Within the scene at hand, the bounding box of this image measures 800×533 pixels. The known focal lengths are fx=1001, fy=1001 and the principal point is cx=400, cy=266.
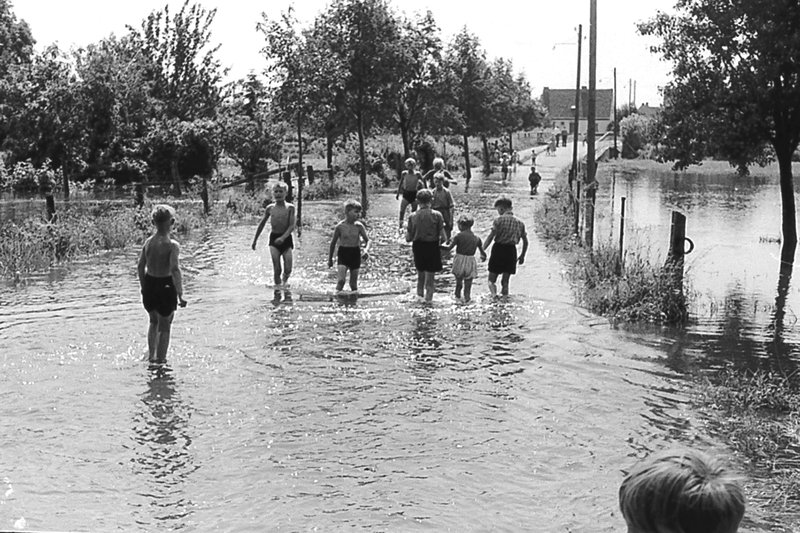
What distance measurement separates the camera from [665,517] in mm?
2359

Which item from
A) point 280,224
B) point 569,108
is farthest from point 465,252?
point 569,108

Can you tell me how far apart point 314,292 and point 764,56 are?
918cm

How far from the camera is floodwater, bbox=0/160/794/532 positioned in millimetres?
6570

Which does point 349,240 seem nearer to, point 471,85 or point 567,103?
point 471,85

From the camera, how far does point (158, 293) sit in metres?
10.3

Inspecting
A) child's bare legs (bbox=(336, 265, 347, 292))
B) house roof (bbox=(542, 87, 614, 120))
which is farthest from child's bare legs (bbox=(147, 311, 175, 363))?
house roof (bbox=(542, 87, 614, 120))

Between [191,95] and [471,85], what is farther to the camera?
[471,85]

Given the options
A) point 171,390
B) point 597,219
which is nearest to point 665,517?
point 171,390

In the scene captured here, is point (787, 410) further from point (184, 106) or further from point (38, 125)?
point (184, 106)

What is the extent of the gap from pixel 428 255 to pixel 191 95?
2809 cm

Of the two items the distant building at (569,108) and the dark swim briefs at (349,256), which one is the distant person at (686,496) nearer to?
the dark swim briefs at (349,256)

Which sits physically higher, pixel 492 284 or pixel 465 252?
pixel 465 252

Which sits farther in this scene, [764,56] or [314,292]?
[764,56]

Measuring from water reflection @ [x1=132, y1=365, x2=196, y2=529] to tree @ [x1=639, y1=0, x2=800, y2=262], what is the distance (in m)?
12.4
